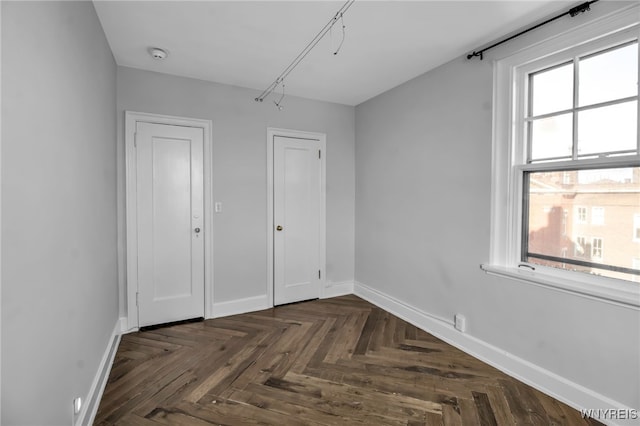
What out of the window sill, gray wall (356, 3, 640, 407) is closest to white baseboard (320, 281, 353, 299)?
gray wall (356, 3, 640, 407)

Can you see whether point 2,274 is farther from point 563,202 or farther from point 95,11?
point 563,202

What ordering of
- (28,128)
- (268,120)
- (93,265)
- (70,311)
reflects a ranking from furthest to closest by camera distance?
(268,120)
(93,265)
(70,311)
(28,128)

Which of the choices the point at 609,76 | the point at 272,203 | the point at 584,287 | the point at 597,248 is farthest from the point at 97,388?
the point at 609,76

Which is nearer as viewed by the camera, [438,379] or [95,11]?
[95,11]

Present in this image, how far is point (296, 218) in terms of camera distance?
13.3 ft

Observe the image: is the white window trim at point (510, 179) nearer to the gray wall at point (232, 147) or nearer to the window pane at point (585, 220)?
the window pane at point (585, 220)

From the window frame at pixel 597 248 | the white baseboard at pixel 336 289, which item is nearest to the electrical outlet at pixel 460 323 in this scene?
the window frame at pixel 597 248

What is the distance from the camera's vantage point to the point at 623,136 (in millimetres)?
1968

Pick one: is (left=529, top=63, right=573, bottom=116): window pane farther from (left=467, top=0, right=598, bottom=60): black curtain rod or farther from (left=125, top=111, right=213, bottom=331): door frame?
(left=125, top=111, right=213, bottom=331): door frame

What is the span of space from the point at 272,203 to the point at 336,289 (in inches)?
59.9

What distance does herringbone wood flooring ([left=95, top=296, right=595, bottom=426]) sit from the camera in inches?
78.0

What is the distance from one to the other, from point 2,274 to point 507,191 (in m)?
3.00

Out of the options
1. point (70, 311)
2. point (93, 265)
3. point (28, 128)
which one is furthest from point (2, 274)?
point (93, 265)

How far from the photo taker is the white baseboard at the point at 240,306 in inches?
141
